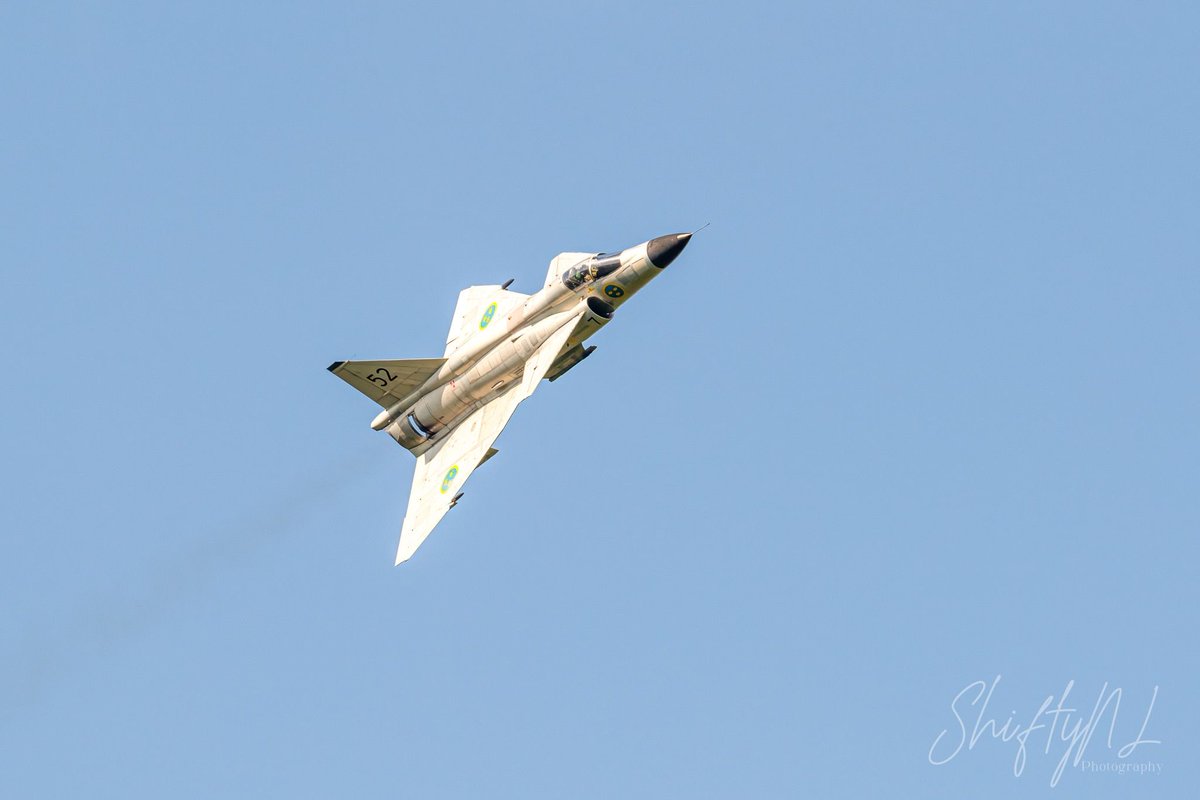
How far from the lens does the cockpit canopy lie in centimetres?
5597

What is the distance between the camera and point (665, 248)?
55.2m

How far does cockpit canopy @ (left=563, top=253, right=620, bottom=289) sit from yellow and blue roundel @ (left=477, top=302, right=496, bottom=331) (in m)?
5.29

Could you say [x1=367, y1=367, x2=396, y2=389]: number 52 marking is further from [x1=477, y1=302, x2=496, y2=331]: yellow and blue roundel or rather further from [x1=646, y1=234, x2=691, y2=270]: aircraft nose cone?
[x1=646, y1=234, x2=691, y2=270]: aircraft nose cone

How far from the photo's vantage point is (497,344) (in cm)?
5781

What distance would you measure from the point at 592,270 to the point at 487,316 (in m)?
6.56

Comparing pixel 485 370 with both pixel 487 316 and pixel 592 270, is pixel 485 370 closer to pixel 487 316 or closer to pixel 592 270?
pixel 487 316

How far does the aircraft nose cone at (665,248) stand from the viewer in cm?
5506

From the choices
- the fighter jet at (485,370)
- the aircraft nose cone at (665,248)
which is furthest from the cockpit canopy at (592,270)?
the aircraft nose cone at (665,248)

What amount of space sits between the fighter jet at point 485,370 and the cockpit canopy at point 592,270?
3 centimetres

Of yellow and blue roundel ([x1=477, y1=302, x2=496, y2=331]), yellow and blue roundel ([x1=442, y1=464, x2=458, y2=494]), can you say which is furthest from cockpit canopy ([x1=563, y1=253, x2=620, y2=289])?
yellow and blue roundel ([x1=442, y1=464, x2=458, y2=494])

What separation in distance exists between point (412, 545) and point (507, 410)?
17.2 feet

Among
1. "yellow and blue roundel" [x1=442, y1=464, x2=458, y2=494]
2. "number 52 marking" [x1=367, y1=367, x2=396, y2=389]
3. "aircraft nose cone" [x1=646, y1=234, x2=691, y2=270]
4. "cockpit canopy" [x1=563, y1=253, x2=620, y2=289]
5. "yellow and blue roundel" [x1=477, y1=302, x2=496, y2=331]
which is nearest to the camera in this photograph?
"aircraft nose cone" [x1=646, y1=234, x2=691, y2=270]

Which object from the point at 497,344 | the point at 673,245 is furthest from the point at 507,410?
the point at 673,245

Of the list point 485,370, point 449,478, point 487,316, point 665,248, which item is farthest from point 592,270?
point 449,478
